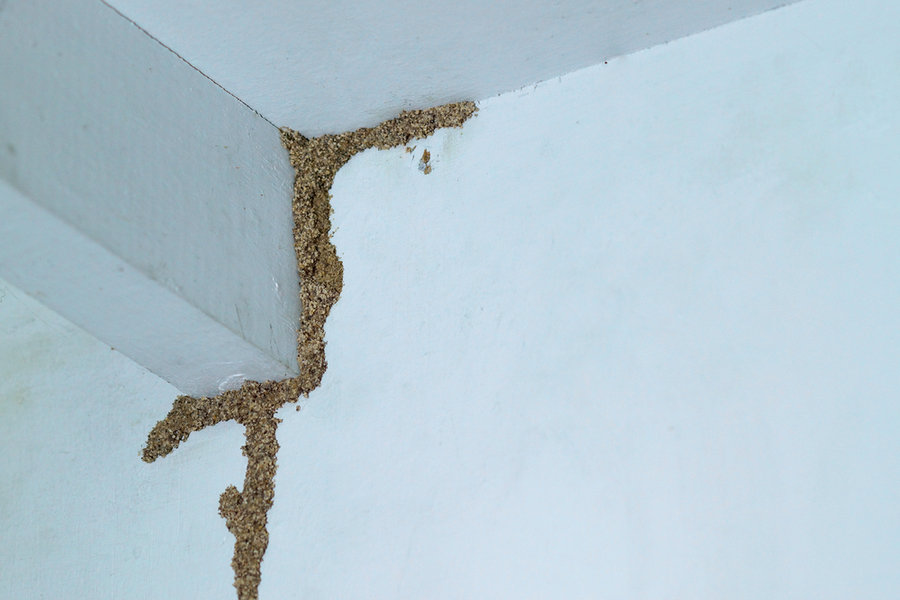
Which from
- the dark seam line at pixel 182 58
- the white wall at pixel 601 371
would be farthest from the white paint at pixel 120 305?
the dark seam line at pixel 182 58

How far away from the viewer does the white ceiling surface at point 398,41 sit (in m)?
1.64

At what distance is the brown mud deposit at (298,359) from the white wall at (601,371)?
3 centimetres

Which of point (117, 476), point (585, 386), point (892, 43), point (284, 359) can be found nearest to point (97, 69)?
point (284, 359)

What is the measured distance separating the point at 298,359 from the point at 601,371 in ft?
2.16

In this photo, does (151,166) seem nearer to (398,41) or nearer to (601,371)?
(398,41)

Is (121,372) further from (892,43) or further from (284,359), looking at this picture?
(892,43)

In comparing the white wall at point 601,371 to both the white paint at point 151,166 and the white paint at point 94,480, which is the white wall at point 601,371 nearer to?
the white paint at point 94,480

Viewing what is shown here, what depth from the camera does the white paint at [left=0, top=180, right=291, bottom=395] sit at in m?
1.45

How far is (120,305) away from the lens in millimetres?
1604

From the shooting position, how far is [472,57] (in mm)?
1756

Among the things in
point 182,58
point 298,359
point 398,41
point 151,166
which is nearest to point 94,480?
point 298,359

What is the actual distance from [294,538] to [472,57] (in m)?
1.02

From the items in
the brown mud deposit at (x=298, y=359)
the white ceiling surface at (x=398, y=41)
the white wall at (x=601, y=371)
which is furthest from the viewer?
the brown mud deposit at (x=298, y=359)

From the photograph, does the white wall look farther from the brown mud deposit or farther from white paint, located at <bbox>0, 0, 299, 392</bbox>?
white paint, located at <bbox>0, 0, 299, 392</bbox>
